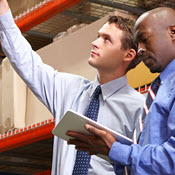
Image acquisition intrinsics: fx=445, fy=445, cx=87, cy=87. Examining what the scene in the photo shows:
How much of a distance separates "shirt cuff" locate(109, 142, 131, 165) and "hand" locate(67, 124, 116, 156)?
3 centimetres

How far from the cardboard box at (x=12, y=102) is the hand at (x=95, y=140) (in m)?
1.70

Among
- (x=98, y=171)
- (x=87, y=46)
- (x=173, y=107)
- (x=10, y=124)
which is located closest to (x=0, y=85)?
(x=10, y=124)

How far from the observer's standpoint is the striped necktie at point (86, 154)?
1.63 metres

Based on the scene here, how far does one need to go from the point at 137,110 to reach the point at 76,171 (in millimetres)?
326

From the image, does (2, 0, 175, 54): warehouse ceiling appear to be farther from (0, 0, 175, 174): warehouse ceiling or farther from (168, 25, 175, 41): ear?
(168, 25, 175, 41): ear

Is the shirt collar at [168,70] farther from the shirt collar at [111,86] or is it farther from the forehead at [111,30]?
the forehead at [111,30]

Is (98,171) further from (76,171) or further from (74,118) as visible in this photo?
(74,118)

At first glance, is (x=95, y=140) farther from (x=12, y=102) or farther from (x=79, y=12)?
(x=79, y=12)

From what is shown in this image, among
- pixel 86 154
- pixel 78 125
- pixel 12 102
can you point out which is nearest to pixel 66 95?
pixel 86 154

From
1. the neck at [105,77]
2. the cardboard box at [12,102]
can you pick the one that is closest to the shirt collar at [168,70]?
the neck at [105,77]

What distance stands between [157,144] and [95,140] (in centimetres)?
20

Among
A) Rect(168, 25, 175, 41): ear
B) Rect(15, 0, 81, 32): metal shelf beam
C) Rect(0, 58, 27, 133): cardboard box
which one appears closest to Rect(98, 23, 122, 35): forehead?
Rect(168, 25, 175, 41): ear

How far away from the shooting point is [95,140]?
132 cm

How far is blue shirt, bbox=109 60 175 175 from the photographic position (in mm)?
1148
